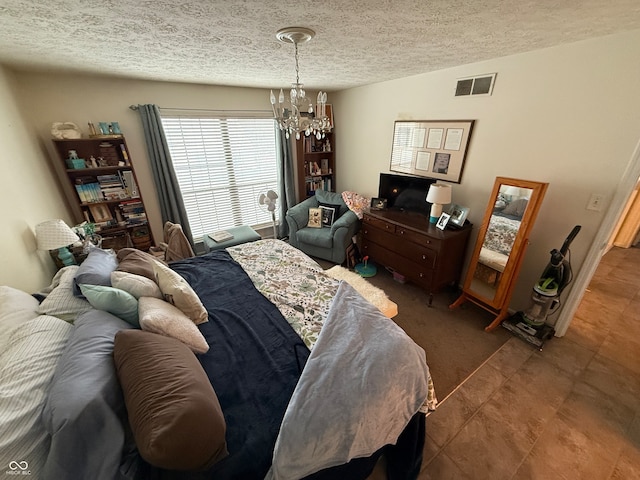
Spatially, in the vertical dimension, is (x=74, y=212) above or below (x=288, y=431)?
above

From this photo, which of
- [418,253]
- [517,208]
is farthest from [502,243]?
[418,253]

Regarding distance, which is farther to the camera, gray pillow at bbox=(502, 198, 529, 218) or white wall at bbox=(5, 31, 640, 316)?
gray pillow at bbox=(502, 198, 529, 218)

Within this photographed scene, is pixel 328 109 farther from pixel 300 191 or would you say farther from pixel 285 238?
pixel 285 238

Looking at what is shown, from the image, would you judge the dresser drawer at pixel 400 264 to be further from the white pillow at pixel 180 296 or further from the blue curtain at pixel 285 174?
the white pillow at pixel 180 296

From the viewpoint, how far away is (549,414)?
158cm

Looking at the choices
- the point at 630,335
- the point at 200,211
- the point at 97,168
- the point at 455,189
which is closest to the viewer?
the point at 630,335

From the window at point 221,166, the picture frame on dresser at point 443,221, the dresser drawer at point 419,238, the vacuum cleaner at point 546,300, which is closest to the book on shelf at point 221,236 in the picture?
the window at point 221,166

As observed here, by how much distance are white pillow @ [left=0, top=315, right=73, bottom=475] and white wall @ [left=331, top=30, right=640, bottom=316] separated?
321cm

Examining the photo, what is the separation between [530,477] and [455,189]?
2310mm

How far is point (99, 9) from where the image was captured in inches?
44.1

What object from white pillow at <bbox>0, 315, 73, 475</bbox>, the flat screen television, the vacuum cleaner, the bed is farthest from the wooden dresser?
white pillow at <bbox>0, 315, 73, 475</bbox>

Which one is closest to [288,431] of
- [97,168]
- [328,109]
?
[97,168]

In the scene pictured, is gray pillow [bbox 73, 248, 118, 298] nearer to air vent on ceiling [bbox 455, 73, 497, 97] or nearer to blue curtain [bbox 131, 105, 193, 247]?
blue curtain [bbox 131, 105, 193, 247]

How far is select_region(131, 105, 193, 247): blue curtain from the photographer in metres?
2.80
